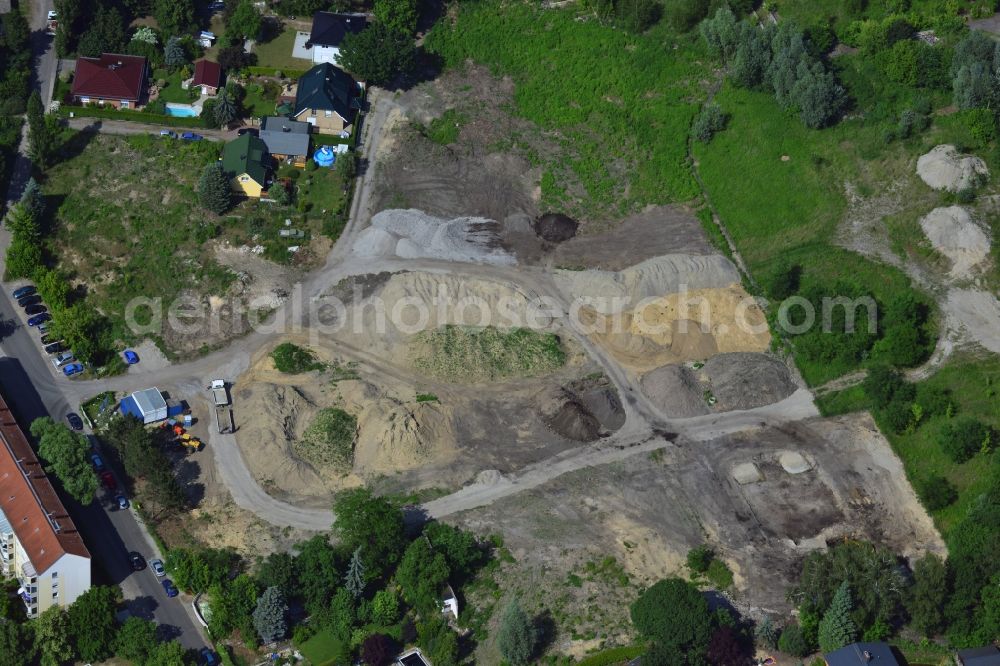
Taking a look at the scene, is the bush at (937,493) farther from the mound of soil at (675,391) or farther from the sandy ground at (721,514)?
the mound of soil at (675,391)

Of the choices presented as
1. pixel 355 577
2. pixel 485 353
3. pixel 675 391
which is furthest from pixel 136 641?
pixel 675 391

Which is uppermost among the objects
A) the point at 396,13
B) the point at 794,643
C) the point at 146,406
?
the point at 396,13

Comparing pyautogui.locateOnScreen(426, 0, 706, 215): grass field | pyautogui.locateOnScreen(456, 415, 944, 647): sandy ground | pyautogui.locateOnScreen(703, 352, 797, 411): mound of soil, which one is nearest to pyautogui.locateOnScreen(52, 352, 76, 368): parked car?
pyautogui.locateOnScreen(456, 415, 944, 647): sandy ground

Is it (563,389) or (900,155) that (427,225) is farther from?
(900,155)

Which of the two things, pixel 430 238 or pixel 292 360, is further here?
pixel 430 238

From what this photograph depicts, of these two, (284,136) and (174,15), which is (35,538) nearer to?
(284,136)

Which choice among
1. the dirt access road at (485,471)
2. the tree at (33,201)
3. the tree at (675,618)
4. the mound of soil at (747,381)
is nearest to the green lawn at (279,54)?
the dirt access road at (485,471)
